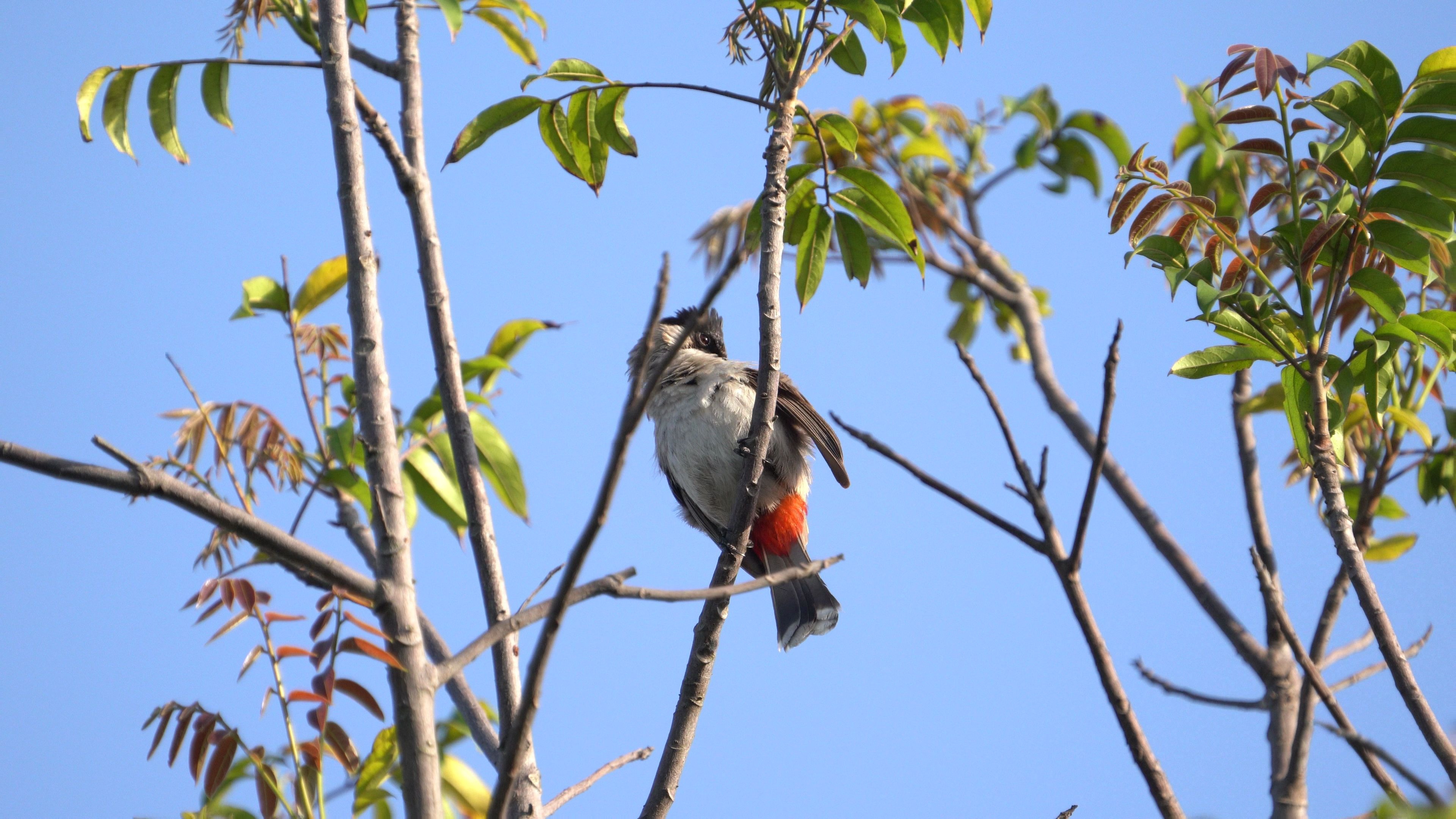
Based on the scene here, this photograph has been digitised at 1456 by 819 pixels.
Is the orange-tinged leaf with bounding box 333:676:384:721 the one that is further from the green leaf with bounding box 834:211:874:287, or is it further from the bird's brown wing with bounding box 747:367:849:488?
the bird's brown wing with bounding box 747:367:849:488

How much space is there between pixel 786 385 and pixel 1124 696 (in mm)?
2890

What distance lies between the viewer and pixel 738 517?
267cm

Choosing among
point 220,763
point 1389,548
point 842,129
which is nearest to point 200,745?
point 220,763

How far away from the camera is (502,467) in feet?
11.1

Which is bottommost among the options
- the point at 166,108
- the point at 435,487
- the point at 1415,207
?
the point at 1415,207

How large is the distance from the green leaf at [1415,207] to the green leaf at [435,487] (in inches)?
111

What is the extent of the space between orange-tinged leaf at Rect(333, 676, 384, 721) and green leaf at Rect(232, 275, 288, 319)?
1430 mm

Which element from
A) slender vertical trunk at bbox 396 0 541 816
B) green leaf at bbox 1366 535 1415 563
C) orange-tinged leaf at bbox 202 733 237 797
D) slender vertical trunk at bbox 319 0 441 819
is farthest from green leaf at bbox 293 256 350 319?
green leaf at bbox 1366 535 1415 563

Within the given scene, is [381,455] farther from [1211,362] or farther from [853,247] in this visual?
[1211,362]

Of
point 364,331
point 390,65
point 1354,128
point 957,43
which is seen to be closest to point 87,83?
point 390,65

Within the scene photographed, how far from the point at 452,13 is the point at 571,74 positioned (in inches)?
27.8

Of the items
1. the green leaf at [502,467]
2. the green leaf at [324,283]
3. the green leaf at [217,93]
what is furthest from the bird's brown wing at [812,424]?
the green leaf at [217,93]

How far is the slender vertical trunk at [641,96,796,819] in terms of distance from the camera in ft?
7.73

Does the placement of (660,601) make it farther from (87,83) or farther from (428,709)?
(87,83)
